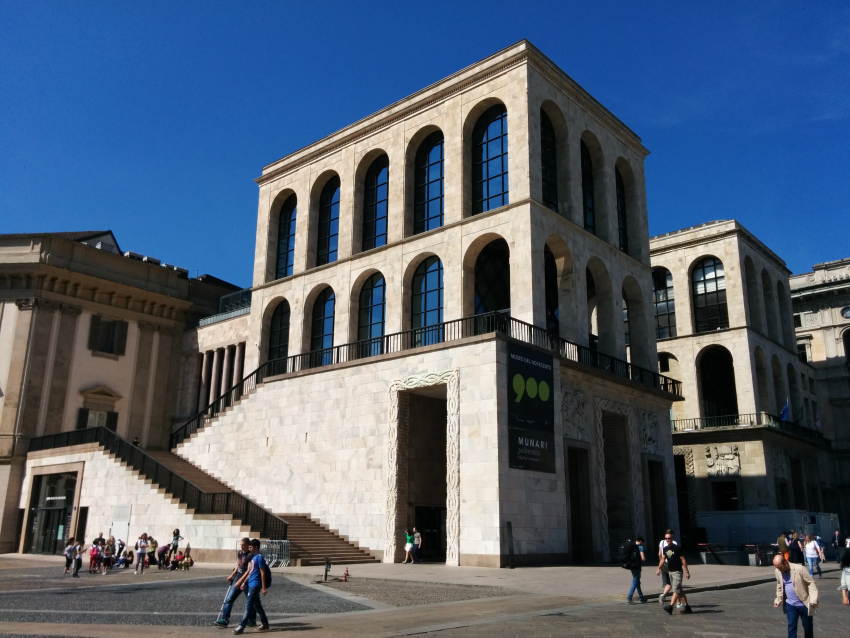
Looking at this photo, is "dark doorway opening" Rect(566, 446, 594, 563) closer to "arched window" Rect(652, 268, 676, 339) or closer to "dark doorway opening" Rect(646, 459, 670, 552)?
"dark doorway opening" Rect(646, 459, 670, 552)

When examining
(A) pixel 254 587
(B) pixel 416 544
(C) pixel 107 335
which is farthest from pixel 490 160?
(C) pixel 107 335

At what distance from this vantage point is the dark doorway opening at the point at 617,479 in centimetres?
3155

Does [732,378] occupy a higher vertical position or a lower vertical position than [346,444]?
higher

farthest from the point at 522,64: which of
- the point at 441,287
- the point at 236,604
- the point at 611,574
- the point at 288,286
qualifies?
the point at 236,604

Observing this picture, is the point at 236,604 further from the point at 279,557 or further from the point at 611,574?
the point at 611,574

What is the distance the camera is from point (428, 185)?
1367 inches

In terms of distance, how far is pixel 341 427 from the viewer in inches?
1195

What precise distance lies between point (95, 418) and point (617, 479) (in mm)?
30085

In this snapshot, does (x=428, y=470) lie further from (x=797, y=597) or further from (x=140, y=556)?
(x=797, y=597)

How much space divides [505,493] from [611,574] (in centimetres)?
417

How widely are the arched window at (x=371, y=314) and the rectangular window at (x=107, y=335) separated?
18.6m

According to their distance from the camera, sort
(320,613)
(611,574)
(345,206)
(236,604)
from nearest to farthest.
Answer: (320,613)
(236,604)
(611,574)
(345,206)

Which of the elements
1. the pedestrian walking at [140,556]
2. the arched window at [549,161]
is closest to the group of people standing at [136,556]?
the pedestrian walking at [140,556]

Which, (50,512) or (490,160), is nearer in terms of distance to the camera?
(490,160)
